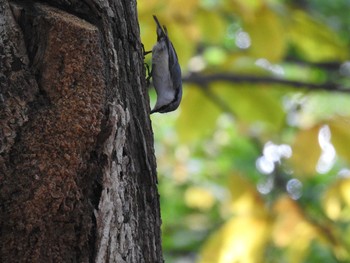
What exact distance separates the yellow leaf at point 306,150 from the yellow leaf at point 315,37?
0.37 meters

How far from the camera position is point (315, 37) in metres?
2.41

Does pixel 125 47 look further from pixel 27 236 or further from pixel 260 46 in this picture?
pixel 260 46

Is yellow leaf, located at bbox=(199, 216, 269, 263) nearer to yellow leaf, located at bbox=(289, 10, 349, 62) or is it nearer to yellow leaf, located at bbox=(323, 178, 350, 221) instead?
yellow leaf, located at bbox=(323, 178, 350, 221)

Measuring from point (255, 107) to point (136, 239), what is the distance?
1456mm

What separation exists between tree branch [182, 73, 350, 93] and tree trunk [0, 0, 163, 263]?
132 centimetres

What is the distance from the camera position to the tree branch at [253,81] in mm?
2201

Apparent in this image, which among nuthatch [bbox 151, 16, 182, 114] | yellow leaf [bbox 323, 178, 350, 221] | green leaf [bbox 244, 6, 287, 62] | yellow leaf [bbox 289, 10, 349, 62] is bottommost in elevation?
nuthatch [bbox 151, 16, 182, 114]

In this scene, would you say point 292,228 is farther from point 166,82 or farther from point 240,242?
point 166,82

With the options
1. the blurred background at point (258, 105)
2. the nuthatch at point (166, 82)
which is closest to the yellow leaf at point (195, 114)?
the blurred background at point (258, 105)

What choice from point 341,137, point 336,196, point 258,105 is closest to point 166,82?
point 341,137

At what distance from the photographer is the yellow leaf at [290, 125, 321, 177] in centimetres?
213

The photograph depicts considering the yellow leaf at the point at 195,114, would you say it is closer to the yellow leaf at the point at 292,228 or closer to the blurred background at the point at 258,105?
the blurred background at the point at 258,105

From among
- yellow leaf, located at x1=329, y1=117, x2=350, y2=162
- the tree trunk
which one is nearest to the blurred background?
yellow leaf, located at x1=329, y1=117, x2=350, y2=162

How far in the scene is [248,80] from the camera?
223 centimetres
